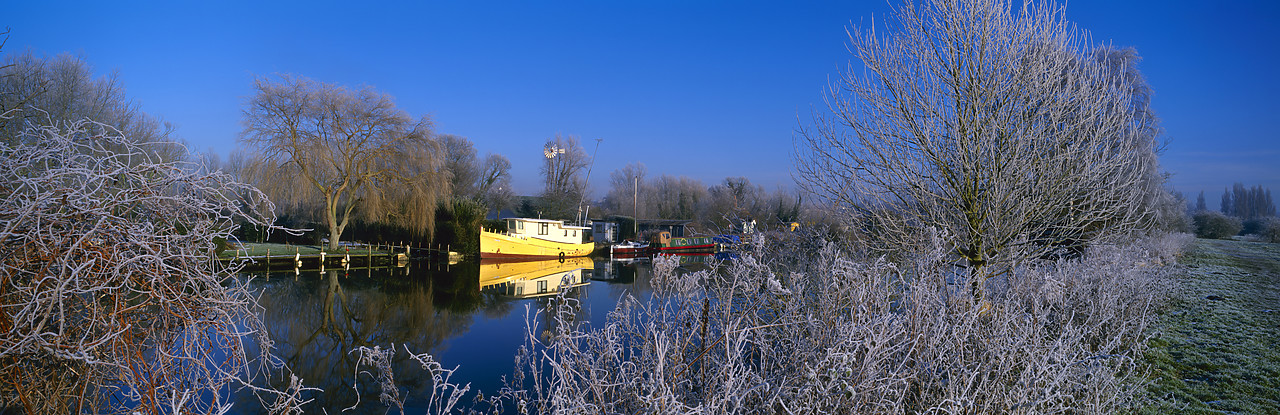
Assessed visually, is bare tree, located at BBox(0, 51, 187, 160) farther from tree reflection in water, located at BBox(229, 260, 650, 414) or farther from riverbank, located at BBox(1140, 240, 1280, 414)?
riverbank, located at BBox(1140, 240, 1280, 414)

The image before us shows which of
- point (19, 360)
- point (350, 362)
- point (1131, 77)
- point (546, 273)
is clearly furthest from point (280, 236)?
point (1131, 77)

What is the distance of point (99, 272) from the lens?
9.00ft

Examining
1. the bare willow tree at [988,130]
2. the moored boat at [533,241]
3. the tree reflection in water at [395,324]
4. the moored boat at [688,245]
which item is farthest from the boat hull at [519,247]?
the bare willow tree at [988,130]

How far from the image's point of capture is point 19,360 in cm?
273

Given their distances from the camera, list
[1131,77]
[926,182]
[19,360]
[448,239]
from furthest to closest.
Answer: [448,239]
[1131,77]
[926,182]
[19,360]

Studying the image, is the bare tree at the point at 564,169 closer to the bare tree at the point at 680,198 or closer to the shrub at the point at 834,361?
the bare tree at the point at 680,198

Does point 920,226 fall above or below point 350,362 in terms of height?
above

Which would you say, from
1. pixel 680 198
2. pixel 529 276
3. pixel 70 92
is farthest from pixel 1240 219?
pixel 70 92

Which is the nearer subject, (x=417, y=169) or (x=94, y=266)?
(x=94, y=266)

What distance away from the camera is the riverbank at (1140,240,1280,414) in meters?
5.13

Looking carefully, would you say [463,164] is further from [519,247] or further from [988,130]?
[988,130]

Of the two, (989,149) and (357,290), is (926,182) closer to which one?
(989,149)

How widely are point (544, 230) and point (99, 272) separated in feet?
95.3

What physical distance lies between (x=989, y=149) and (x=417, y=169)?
25.5 m
